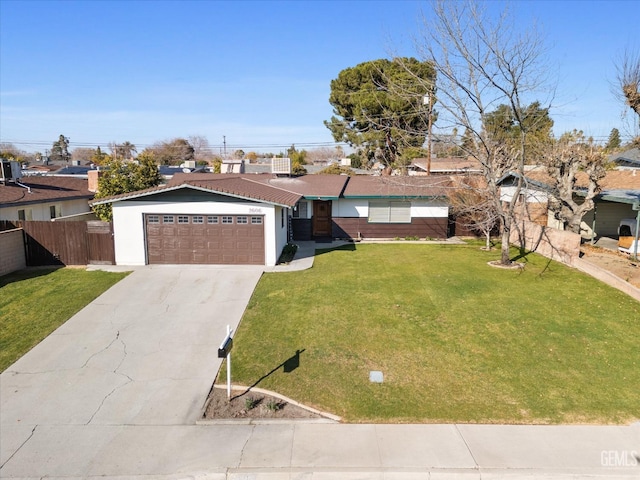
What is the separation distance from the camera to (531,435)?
654cm

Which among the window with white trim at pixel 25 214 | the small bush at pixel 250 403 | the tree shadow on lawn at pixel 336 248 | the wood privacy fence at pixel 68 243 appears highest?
the window with white trim at pixel 25 214

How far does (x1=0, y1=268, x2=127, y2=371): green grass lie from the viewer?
33.1 feet

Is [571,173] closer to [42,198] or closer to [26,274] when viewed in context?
[26,274]

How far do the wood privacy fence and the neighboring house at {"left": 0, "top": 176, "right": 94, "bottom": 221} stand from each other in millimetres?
2859

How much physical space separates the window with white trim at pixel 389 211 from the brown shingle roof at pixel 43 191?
1597 cm

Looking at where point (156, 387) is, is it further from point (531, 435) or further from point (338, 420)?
point (531, 435)

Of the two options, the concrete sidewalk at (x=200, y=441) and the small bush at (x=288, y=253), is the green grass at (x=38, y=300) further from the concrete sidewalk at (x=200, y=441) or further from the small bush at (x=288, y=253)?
the small bush at (x=288, y=253)

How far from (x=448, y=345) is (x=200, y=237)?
33.6ft

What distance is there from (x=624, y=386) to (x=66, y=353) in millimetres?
11349

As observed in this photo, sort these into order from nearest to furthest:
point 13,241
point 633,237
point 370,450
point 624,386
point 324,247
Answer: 1. point 370,450
2. point 624,386
3. point 13,241
4. point 633,237
5. point 324,247

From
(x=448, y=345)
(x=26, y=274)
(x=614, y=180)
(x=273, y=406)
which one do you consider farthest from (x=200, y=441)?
(x=614, y=180)

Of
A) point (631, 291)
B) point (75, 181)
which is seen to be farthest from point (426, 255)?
point (75, 181)

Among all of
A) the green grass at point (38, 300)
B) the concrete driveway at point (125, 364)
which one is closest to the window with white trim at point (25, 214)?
the green grass at point (38, 300)

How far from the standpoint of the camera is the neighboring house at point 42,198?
18.4 m
